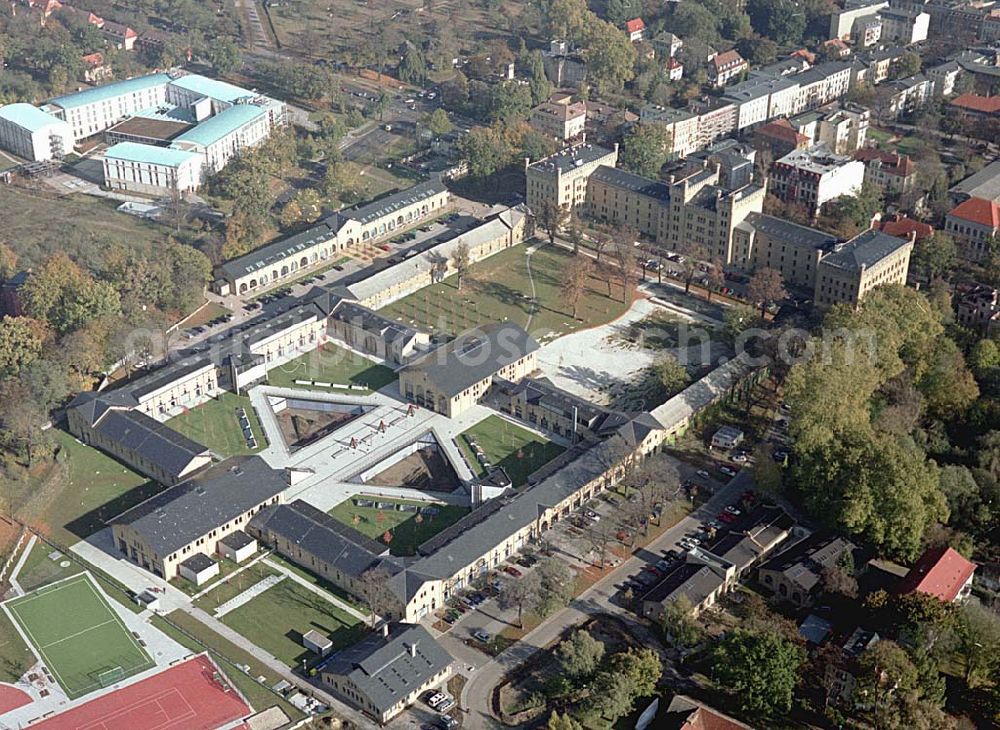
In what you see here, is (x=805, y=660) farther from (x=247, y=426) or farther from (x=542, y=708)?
(x=247, y=426)

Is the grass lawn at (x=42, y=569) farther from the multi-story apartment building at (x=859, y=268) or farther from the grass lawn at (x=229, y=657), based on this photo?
the multi-story apartment building at (x=859, y=268)

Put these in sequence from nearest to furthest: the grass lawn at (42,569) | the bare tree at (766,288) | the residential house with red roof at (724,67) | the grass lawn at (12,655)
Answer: the grass lawn at (12,655) < the grass lawn at (42,569) < the bare tree at (766,288) < the residential house with red roof at (724,67)

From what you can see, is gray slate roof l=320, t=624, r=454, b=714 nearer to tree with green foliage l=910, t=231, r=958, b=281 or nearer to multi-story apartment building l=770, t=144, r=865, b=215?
tree with green foliage l=910, t=231, r=958, b=281

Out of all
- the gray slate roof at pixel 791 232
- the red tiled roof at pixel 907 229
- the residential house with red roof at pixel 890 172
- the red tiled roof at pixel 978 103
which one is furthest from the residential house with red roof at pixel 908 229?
the red tiled roof at pixel 978 103

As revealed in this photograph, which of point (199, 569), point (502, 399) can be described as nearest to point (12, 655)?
point (199, 569)

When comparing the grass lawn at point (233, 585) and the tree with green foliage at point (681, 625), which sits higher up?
the tree with green foliage at point (681, 625)

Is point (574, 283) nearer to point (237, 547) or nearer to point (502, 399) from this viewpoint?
point (502, 399)

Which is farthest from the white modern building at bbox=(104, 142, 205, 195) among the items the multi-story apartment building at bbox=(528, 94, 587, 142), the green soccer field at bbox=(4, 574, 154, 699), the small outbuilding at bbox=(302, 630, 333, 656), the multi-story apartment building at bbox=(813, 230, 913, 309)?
the small outbuilding at bbox=(302, 630, 333, 656)

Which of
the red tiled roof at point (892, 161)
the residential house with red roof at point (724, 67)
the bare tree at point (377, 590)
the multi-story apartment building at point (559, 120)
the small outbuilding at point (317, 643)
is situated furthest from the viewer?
the residential house with red roof at point (724, 67)

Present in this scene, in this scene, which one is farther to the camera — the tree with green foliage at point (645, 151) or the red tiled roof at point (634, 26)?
the red tiled roof at point (634, 26)
